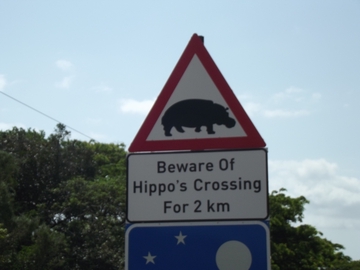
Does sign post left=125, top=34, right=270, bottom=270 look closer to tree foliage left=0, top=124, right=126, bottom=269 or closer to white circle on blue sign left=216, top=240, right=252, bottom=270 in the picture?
white circle on blue sign left=216, top=240, right=252, bottom=270

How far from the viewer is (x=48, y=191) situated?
37719 mm

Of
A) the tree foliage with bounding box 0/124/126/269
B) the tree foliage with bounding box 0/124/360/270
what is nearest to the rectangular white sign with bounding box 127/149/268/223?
the tree foliage with bounding box 0/124/126/269

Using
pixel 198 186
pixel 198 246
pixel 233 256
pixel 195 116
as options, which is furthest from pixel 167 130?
pixel 233 256

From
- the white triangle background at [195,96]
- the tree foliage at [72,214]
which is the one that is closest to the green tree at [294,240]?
the tree foliage at [72,214]

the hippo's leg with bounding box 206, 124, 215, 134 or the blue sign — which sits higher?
the hippo's leg with bounding box 206, 124, 215, 134

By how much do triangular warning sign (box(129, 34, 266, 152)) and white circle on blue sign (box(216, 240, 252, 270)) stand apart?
494mm

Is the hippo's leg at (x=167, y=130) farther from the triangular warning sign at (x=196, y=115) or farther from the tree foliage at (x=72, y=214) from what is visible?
the tree foliage at (x=72, y=214)

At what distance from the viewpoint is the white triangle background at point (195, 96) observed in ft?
10.5

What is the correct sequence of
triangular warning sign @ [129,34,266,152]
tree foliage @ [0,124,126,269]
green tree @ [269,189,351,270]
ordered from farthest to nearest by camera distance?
1. green tree @ [269,189,351,270]
2. tree foliage @ [0,124,126,269]
3. triangular warning sign @ [129,34,266,152]

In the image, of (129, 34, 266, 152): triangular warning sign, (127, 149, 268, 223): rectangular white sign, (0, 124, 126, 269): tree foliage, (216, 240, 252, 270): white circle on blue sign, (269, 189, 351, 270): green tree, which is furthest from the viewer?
(269, 189, 351, 270): green tree

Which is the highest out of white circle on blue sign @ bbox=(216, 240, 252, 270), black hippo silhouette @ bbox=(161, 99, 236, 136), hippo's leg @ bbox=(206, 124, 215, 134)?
black hippo silhouette @ bbox=(161, 99, 236, 136)

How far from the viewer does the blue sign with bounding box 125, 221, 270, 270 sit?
2.97 metres

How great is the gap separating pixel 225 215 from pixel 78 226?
30921 mm

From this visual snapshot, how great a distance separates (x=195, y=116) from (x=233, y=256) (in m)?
0.74
